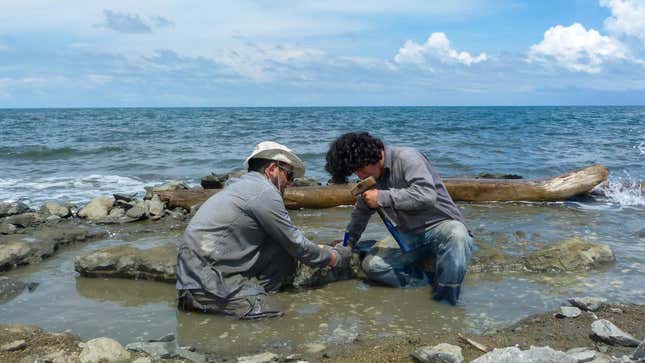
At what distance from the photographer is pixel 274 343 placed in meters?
4.35

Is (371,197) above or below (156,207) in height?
above

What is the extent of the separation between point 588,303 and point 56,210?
28.5 feet

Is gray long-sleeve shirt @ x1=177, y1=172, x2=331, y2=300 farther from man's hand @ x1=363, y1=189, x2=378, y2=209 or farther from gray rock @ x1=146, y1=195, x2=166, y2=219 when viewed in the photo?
gray rock @ x1=146, y1=195, x2=166, y2=219

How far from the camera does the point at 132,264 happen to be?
6.12 m

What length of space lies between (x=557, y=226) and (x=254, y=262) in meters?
5.76

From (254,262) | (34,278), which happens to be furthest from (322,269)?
(34,278)

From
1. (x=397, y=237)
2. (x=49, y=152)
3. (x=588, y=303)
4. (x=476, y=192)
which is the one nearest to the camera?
(x=588, y=303)

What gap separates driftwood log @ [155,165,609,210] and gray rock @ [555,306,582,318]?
5829mm

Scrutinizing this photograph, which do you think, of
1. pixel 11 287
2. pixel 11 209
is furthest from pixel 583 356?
pixel 11 209

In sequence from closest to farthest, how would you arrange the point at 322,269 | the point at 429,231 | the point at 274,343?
1. the point at 274,343
2. the point at 429,231
3. the point at 322,269

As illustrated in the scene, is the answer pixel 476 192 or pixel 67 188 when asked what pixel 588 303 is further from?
pixel 67 188

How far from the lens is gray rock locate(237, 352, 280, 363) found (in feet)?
12.9

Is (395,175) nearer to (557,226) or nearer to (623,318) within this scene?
(623,318)

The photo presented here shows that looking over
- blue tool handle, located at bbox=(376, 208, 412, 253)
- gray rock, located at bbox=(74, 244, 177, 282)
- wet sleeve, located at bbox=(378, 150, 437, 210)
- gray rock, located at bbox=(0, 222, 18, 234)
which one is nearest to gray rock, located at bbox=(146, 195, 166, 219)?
gray rock, located at bbox=(0, 222, 18, 234)
